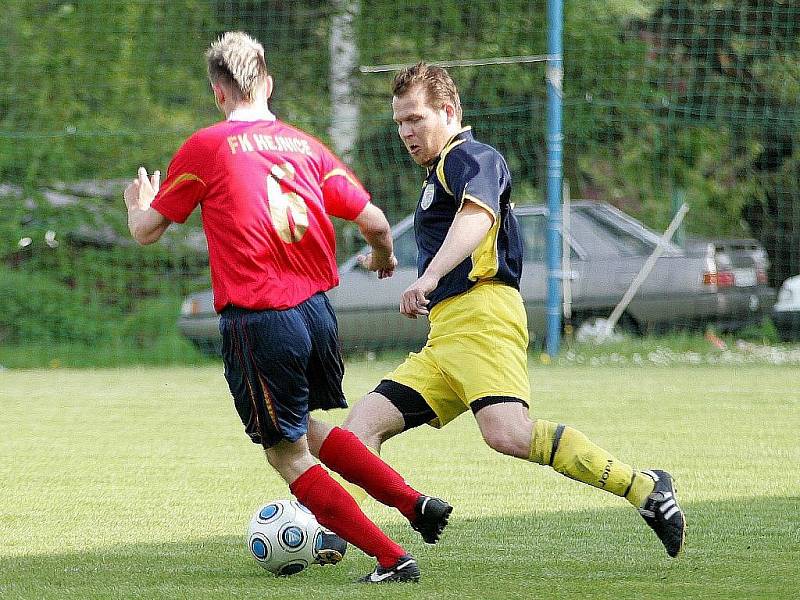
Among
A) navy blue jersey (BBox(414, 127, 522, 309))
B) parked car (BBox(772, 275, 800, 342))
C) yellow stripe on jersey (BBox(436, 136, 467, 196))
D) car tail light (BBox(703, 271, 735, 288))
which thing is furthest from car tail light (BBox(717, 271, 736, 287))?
yellow stripe on jersey (BBox(436, 136, 467, 196))

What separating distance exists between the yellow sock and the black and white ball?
2.60 ft

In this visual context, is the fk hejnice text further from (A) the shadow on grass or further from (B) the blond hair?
(A) the shadow on grass

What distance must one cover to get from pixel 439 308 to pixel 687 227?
14.0 metres

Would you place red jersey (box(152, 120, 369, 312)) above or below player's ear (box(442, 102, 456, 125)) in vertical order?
below

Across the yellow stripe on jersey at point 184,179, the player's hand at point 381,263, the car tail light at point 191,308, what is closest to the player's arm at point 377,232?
the player's hand at point 381,263

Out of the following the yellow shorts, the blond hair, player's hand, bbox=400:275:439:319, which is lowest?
the yellow shorts

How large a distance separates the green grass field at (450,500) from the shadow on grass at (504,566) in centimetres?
1

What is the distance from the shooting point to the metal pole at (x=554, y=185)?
44.0 feet

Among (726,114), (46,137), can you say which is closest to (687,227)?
(726,114)

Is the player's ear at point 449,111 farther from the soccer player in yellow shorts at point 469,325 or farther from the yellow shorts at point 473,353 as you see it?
the yellow shorts at point 473,353

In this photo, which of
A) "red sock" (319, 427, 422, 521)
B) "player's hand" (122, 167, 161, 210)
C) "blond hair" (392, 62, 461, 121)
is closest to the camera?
"player's hand" (122, 167, 161, 210)

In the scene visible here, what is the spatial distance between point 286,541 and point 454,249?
112cm

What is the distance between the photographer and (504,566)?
4.72 m

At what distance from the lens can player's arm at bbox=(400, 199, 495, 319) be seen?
176 inches
